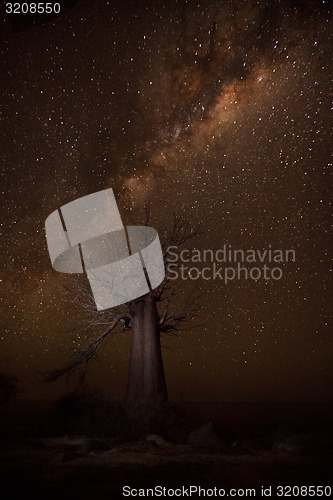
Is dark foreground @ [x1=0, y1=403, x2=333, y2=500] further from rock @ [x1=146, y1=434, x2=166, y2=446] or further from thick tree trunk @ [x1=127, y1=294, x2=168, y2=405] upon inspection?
thick tree trunk @ [x1=127, y1=294, x2=168, y2=405]

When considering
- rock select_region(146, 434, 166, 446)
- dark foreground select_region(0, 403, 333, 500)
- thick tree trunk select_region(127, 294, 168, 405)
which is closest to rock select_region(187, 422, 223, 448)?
dark foreground select_region(0, 403, 333, 500)

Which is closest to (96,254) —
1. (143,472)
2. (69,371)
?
(69,371)

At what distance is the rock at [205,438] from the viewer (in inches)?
335

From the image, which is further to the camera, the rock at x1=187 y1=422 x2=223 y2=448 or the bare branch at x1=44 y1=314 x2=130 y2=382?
the bare branch at x1=44 y1=314 x2=130 y2=382

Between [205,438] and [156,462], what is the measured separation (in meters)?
2.04

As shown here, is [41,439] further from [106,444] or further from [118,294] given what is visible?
[118,294]

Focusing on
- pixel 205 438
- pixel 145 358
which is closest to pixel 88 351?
pixel 145 358

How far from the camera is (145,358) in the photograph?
11.7m

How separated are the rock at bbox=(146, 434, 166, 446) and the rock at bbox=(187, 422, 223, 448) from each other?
59 cm

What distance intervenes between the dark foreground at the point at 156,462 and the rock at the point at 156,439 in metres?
0.02

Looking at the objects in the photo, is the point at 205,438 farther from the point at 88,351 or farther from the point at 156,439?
the point at 88,351

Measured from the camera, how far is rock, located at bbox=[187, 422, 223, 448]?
335 inches

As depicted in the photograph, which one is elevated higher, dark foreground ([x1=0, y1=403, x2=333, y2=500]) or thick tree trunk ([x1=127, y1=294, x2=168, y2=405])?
thick tree trunk ([x1=127, y1=294, x2=168, y2=405])

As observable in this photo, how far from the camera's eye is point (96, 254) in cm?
1251
